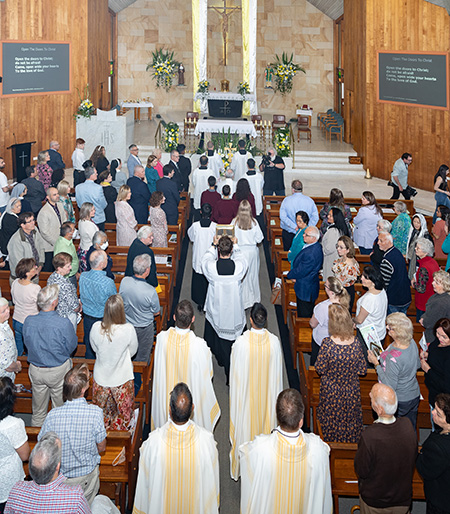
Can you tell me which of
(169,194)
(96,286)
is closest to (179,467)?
(96,286)

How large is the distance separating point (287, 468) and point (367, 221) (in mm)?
5233

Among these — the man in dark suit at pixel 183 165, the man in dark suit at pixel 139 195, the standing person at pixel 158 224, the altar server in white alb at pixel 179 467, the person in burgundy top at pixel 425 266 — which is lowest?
the altar server in white alb at pixel 179 467

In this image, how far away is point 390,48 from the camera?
1557 cm

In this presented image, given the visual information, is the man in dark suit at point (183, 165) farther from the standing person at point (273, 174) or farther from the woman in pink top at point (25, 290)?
the woman in pink top at point (25, 290)

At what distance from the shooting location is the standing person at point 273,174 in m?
11.6

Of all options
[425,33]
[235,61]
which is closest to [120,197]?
[425,33]

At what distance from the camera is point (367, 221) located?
328 inches

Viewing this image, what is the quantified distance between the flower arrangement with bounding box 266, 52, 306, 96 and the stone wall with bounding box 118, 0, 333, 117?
636 mm

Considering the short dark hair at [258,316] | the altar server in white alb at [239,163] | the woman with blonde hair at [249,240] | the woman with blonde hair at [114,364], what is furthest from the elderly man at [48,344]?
the altar server in white alb at [239,163]

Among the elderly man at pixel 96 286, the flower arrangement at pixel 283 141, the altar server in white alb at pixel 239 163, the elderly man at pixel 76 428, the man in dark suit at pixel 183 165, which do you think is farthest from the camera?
the flower arrangement at pixel 283 141

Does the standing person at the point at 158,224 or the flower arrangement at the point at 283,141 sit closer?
the standing person at the point at 158,224

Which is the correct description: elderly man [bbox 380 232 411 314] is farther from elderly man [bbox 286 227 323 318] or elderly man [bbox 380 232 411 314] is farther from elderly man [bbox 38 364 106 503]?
elderly man [bbox 38 364 106 503]

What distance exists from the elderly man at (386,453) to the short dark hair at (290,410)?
1.65 feet

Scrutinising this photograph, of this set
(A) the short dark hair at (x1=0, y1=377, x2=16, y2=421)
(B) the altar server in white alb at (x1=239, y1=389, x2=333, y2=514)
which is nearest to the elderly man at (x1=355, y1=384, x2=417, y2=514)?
(B) the altar server in white alb at (x1=239, y1=389, x2=333, y2=514)
